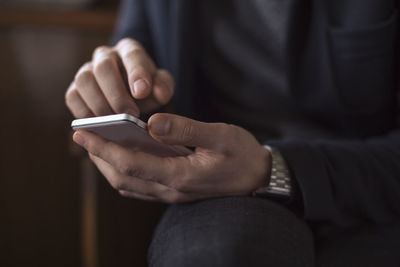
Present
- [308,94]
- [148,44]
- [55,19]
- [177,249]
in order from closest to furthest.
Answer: [177,249] < [308,94] < [148,44] < [55,19]

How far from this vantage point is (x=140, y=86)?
43 centimetres

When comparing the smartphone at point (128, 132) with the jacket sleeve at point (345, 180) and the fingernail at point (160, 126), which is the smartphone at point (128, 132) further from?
the jacket sleeve at point (345, 180)

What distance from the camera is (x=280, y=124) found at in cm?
67

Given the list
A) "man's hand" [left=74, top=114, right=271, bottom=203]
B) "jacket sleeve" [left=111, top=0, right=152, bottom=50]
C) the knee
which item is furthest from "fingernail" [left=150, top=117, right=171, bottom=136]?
"jacket sleeve" [left=111, top=0, right=152, bottom=50]

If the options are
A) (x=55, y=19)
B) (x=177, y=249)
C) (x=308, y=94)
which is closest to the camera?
(x=177, y=249)

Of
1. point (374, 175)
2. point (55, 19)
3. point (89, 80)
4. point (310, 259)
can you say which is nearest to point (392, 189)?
point (374, 175)

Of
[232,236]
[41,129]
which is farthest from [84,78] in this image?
[41,129]

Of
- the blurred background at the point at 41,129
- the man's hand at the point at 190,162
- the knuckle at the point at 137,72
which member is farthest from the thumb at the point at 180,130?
the blurred background at the point at 41,129

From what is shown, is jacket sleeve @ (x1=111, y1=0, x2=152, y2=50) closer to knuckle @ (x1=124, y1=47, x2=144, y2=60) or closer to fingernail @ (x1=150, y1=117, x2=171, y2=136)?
knuckle @ (x1=124, y1=47, x2=144, y2=60)

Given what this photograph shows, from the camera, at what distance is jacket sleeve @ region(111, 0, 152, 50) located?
0.75m

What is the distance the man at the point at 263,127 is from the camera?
391mm

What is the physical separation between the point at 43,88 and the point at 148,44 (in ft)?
1.28

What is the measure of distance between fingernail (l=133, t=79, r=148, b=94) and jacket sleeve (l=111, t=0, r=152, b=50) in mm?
333

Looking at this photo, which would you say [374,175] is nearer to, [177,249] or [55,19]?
[177,249]
